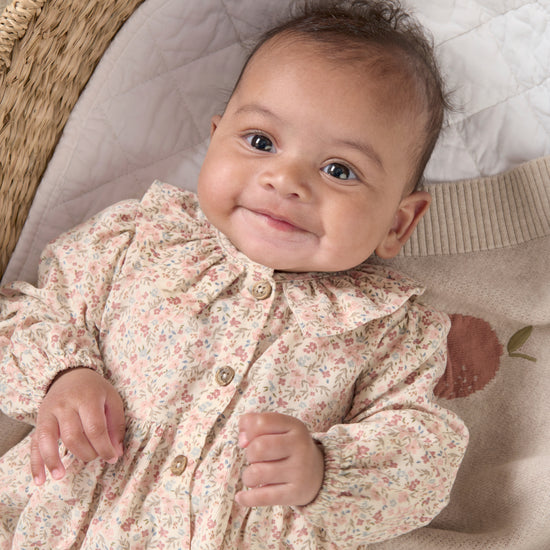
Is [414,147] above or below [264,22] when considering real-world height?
below

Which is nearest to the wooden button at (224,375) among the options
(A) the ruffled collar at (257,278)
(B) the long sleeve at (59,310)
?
(A) the ruffled collar at (257,278)

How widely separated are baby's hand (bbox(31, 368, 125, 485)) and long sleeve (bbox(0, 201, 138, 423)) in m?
0.07

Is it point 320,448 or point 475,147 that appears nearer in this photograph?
point 320,448

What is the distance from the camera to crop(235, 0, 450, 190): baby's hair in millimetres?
1269

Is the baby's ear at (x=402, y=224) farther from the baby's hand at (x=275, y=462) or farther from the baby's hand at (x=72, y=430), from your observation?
the baby's hand at (x=72, y=430)

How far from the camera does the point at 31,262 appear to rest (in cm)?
153

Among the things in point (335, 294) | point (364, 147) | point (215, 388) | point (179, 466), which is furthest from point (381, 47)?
point (179, 466)

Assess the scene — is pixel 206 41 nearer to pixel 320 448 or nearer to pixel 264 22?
pixel 264 22

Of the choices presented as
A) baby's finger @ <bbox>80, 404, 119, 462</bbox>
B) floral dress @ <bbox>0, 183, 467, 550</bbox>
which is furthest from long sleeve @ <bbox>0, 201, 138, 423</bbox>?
baby's finger @ <bbox>80, 404, 119, 462</bbox>

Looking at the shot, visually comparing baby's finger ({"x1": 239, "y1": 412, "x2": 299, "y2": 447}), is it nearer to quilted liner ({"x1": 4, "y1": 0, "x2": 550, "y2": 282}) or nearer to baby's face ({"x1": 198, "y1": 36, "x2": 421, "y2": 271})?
baby's face ({"x1": 198, "y1": 36, "x2": 421, "y2": 271})

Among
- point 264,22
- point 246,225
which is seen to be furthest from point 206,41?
point 246,225

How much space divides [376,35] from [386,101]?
5.5 inches

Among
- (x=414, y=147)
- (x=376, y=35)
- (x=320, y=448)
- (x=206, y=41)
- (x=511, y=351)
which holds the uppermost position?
(x=206, y=41)

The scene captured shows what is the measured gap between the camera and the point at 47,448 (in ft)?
3.92
